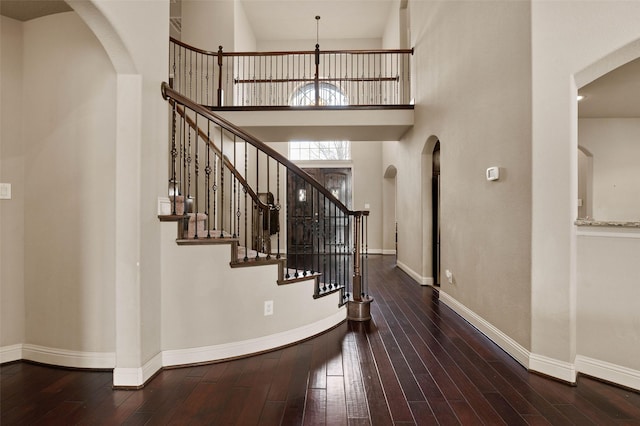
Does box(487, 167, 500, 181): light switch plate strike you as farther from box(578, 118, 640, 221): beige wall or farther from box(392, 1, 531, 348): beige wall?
box(578, 118, 640, 221): beige wall

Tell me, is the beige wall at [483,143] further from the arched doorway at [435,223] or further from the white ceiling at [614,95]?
the white ceiling at [614,95]

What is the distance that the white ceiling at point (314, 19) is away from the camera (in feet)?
24.3

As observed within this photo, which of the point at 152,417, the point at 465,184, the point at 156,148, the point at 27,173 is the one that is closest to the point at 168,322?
the point at 152,417

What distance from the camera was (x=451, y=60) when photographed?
3.60 m

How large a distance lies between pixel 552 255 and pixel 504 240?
0.42 meters

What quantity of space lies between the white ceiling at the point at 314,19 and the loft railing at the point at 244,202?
3.50 metres

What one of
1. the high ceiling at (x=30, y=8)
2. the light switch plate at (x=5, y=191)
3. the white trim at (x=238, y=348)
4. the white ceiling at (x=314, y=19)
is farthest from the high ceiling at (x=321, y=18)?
the light switch plate at (x=5, y=191)

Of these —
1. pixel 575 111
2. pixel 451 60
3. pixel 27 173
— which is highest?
pixel 451 60

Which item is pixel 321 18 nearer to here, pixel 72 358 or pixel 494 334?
pixel 494 334

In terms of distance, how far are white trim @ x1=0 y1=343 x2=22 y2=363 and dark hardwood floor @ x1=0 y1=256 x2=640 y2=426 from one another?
60mm

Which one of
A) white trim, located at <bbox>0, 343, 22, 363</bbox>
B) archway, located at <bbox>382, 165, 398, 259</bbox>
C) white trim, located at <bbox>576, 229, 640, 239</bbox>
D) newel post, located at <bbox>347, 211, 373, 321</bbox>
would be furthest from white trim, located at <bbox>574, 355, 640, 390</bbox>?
archway, located at <bbox>382, 165, 398, 259</bbox>

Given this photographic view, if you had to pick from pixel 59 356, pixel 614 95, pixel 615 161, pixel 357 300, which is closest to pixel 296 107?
pixel 357 300

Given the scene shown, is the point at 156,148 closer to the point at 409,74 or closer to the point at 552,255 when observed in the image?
the point at 552,255

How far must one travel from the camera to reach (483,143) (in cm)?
293
